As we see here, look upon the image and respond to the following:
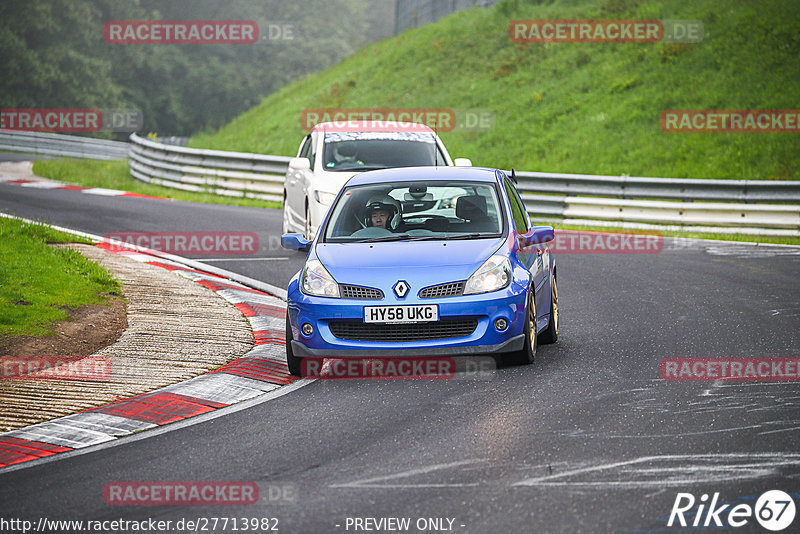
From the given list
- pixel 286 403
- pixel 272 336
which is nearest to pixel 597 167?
pixel 272 336

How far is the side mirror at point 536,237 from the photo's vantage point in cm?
917

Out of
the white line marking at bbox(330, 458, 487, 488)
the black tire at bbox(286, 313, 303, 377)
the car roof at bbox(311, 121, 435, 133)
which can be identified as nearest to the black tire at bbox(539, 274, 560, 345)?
the black tire at bbox(286, 313, 303, 377)

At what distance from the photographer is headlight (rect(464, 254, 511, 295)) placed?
8453 mm

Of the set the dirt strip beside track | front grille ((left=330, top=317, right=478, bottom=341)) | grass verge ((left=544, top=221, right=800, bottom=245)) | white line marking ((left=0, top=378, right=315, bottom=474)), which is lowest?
white line marking ((left=0, top=378, right=315, bottom=474))

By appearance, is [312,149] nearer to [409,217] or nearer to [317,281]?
[409,217]

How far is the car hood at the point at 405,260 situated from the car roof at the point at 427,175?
95 centimetres

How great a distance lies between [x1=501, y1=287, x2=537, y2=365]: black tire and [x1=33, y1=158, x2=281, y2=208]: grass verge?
15.1 meters

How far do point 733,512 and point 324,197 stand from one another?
10363 millimetres

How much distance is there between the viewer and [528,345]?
865cm

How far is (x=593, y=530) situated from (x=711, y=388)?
3.26 meters

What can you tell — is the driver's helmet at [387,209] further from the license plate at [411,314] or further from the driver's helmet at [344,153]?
the driver's helmet at [344,153]

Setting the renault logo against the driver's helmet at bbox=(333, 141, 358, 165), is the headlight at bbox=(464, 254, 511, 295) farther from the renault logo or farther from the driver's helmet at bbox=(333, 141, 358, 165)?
the driver's helmet at bbox=(333, 141, 358, 165)

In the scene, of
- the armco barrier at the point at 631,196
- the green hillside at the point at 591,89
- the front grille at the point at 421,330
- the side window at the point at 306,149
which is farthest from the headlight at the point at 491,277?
the green hillside at the point at 591,89

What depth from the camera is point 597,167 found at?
2623cm
